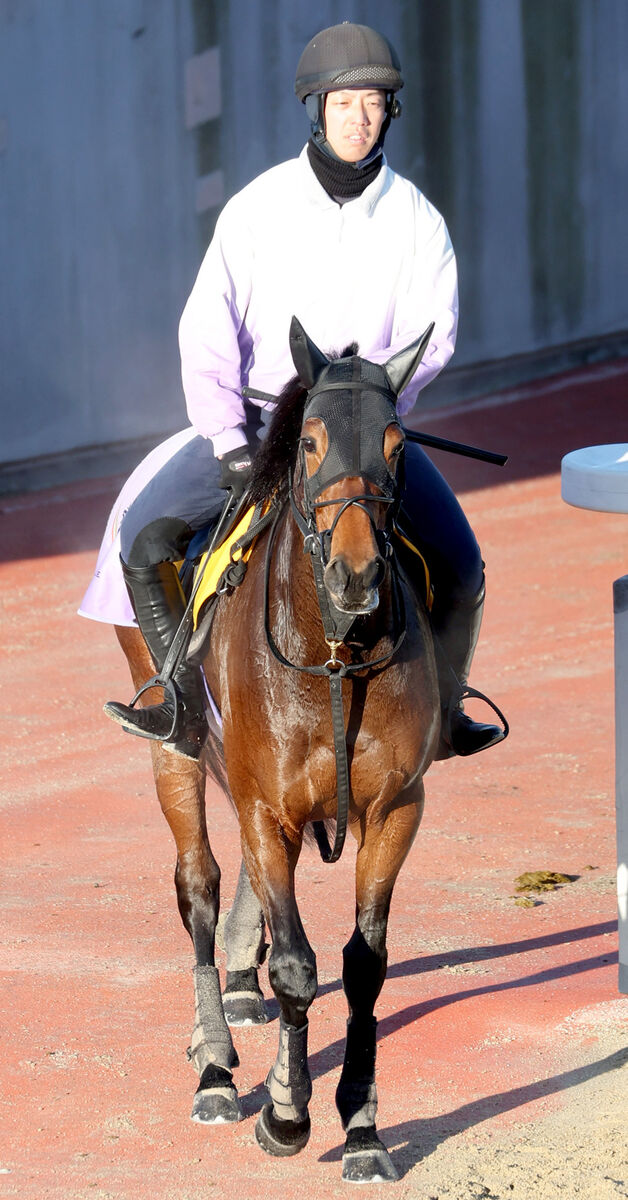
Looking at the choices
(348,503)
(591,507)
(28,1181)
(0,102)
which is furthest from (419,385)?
(0,102)

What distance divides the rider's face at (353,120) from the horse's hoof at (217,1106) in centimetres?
285

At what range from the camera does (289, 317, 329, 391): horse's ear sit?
411 centimetres

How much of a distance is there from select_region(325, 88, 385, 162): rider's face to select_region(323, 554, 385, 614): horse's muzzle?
1.60 metres

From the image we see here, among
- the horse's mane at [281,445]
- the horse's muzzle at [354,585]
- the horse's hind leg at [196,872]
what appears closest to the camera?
the horse's muzzle at [354,585]

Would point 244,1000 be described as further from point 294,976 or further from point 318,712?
point 318,712

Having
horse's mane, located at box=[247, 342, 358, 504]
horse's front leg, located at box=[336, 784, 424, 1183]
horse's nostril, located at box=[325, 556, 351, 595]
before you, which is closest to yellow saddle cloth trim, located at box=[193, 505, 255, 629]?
horse's mane, located at box=[247, 342, 358, 504]

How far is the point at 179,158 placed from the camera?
1565 centimetres

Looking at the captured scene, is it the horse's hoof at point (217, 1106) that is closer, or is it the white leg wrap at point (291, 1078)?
the white leg wrap at point (291, 1078)

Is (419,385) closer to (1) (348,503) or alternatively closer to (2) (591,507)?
(2) (591,507)

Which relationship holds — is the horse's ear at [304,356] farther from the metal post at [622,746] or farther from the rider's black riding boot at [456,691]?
the metal post at [622,746]

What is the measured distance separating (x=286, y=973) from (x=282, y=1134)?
0.50 m

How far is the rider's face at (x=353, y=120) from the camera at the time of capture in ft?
15.6

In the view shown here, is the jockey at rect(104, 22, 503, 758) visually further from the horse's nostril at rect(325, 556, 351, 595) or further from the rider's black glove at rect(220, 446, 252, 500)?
the horse's nostril at rect(325, 556, 351, 595)

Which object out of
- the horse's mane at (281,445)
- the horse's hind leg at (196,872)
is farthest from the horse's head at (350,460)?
the horse's hind leg at (196,872)
